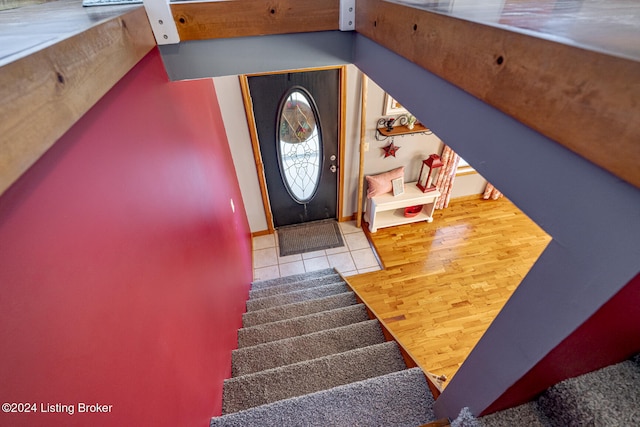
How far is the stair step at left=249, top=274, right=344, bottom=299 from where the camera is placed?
2924mm

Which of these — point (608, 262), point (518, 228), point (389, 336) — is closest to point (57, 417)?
point (608, 262)

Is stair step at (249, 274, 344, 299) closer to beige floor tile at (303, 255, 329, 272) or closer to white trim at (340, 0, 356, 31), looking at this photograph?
beige floor tile at (303, 255, 329, 272)

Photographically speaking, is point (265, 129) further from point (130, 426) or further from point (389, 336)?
point (130, 426)

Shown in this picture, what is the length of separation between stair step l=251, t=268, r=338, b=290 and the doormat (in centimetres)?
42

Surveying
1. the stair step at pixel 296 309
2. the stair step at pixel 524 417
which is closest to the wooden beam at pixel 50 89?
the stair step at pixel 524 417

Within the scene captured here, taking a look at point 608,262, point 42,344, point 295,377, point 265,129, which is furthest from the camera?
point 265,129

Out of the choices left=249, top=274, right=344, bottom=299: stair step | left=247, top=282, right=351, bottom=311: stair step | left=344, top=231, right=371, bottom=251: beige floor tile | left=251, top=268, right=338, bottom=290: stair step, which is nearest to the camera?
left=247, top=282, right=351, bottom=311: stair step

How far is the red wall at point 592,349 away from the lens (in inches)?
15.5

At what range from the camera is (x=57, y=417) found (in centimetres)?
48

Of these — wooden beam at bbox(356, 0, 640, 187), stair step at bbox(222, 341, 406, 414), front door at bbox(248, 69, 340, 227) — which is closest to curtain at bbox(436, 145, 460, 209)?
front door at bbox(248, 69, 340, 227)

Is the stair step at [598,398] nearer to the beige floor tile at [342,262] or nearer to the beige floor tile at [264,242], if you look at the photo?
the beige floor tile at [342,262]

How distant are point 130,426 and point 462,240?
3.74 m

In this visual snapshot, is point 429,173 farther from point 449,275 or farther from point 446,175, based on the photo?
point 449,275

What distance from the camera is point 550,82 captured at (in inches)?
16.5
